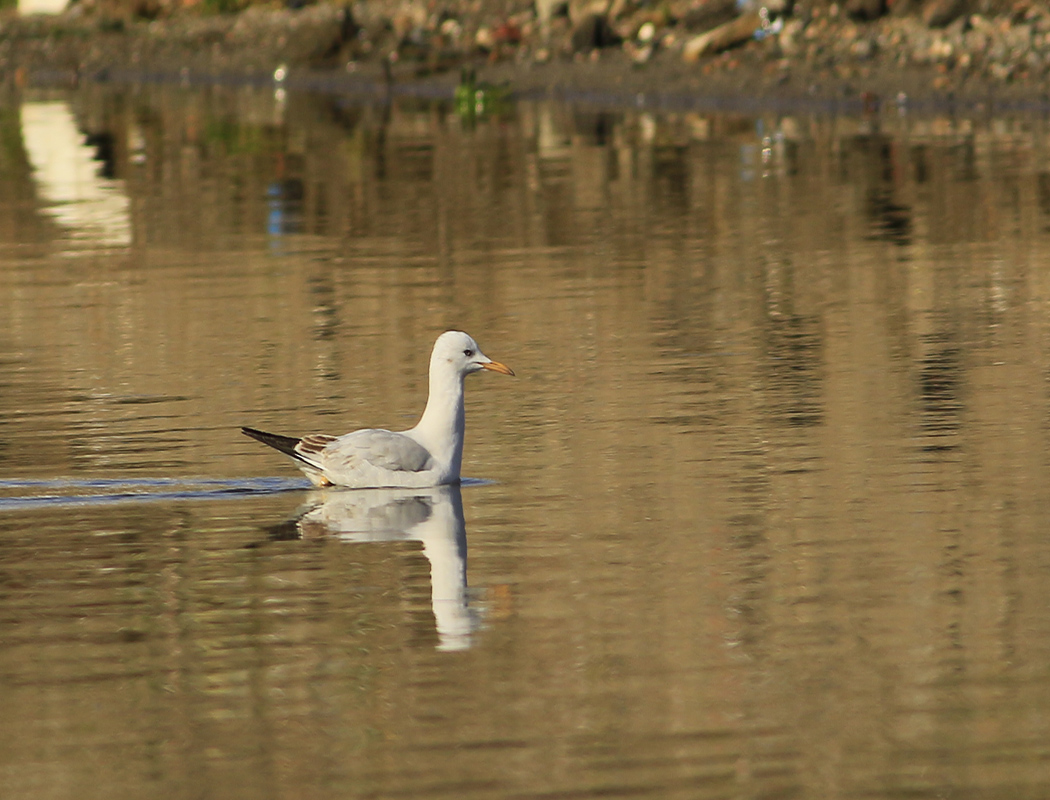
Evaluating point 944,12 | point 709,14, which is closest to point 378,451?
point 944,12

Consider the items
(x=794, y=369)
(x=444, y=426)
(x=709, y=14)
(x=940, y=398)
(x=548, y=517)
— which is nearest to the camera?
(x=548, y=517)

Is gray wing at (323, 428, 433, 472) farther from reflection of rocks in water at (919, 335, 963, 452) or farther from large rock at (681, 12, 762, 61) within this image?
large rock at (681, 12, 762, 61)

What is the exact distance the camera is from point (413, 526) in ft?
34.9

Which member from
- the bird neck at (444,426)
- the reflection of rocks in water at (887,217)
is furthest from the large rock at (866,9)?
the bird neck at (444,426)

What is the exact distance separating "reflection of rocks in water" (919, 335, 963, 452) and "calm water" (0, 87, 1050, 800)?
36 mm

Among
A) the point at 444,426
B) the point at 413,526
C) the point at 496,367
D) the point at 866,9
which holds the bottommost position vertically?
the point at 413,526

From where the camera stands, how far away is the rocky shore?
127 ft

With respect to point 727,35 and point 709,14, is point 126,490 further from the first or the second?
point 709,14

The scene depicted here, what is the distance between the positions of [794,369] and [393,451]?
3.97m

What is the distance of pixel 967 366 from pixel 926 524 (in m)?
4.35

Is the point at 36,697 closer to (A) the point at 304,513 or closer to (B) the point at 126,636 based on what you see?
(B) the point at 126,636

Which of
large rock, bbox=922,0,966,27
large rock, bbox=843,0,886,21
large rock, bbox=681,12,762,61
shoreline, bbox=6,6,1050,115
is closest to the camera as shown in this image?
shoreline, bbox=6,6,1050,115

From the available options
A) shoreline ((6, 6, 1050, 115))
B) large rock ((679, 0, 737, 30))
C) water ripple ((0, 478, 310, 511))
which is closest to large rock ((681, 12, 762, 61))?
shoreline ((6, 6, 1050, 115))

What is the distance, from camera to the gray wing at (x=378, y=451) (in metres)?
11.2
